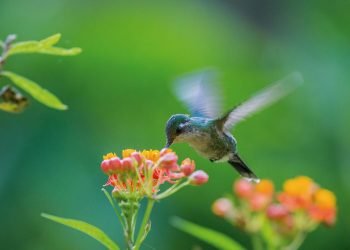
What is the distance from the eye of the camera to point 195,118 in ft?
11.7

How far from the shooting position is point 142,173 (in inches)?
96.7

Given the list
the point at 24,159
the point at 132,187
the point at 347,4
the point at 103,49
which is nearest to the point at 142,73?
the point at 103,49

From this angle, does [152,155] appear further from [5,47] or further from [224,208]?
[224,208]

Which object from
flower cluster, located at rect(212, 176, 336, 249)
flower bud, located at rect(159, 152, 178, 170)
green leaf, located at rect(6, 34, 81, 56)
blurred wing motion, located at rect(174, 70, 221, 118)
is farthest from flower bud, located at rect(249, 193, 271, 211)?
green leaf, located at rect(6, 34, 81, 56)

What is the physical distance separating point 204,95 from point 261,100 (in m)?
0.85

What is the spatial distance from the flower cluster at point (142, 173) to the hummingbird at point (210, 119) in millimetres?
521

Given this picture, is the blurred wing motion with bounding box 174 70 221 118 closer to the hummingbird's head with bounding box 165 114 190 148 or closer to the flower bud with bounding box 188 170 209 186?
the hummingbird's head with bounding box 165 114 190 148

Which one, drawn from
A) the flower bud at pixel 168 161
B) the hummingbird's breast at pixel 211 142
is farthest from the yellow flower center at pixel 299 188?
the flower bud at pixel 168 161

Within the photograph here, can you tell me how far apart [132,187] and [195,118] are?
3.83 ft

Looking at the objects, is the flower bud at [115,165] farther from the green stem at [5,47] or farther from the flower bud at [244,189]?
the flower bud at [244,189]

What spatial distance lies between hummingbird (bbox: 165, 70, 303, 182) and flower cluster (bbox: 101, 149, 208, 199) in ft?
1.71

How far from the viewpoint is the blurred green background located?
22.4 ft

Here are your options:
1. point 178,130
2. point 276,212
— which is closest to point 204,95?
point 178,130

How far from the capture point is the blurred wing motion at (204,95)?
374cm
